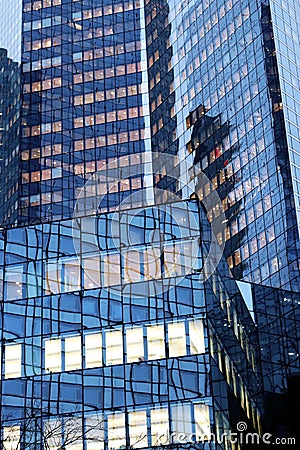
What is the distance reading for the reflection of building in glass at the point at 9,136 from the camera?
12219 cm

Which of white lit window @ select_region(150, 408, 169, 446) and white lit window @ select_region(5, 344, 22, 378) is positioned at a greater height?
white lit window @ select_region(5, 344, 22, 378)

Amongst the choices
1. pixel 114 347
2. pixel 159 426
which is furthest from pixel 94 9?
pixel 159 426

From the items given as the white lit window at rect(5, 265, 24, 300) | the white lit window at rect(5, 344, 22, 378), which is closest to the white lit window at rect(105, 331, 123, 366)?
the white lit window at rect(5, 344, 22, 378)

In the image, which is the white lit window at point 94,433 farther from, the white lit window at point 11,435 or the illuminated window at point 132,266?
the illuminated window at point 132,266

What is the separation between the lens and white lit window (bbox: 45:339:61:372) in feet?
166

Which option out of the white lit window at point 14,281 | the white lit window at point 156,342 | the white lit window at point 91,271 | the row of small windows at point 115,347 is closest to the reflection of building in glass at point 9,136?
the white lit window at point 14,281

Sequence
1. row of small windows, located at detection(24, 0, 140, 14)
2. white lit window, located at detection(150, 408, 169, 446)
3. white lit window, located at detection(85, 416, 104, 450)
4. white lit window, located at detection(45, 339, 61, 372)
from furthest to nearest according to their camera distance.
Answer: row of small windows, located at detection(24, 0, 140, 14)
white lit window, located at detection(45, 339, 61, 372)
white lit window, located at detection(85, 416, 104, 450)
white lit window, located at detection(150, 408, 169, 446)

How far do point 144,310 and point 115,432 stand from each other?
693cm

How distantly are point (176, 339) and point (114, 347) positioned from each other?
11.6 ft

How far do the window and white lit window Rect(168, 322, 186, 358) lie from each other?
5.33 feet

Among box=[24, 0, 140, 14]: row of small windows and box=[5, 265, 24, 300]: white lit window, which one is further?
box=[24, 0, 140, 14]: row of small windows

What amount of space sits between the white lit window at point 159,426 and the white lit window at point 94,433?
9.09ft

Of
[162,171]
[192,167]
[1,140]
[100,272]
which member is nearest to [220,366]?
[100,272]

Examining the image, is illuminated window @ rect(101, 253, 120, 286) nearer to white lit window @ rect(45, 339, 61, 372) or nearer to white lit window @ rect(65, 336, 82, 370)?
white lit window @ rect(65, 336, 82, 370)
